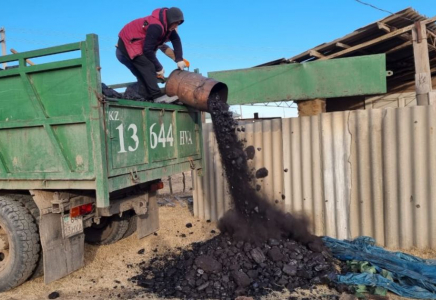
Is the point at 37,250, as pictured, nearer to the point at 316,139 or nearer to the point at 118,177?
the point at 118,177

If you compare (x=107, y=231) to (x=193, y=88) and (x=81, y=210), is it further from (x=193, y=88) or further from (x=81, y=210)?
(x=193, y=88)

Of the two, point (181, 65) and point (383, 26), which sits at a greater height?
point (383, 26)

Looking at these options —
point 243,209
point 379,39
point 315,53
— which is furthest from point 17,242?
point 379,39

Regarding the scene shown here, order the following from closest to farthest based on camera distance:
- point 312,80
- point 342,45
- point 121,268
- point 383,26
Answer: point 121,268 → point 312,80 → point 383,26 → point 342,45

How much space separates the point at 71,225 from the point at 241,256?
6.48 ft

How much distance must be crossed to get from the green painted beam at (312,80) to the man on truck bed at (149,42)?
9.52ft

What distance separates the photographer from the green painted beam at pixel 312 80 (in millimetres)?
6340

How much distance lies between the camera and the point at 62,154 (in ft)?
10.3

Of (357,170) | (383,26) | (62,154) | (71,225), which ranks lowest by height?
(71,225)

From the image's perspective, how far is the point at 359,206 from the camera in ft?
16.0

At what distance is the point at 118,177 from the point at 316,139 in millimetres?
3083

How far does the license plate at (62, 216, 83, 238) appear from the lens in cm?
362

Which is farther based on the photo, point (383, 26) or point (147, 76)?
point (383, 26)

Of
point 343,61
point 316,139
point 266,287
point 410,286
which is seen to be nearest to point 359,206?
point 316,139
